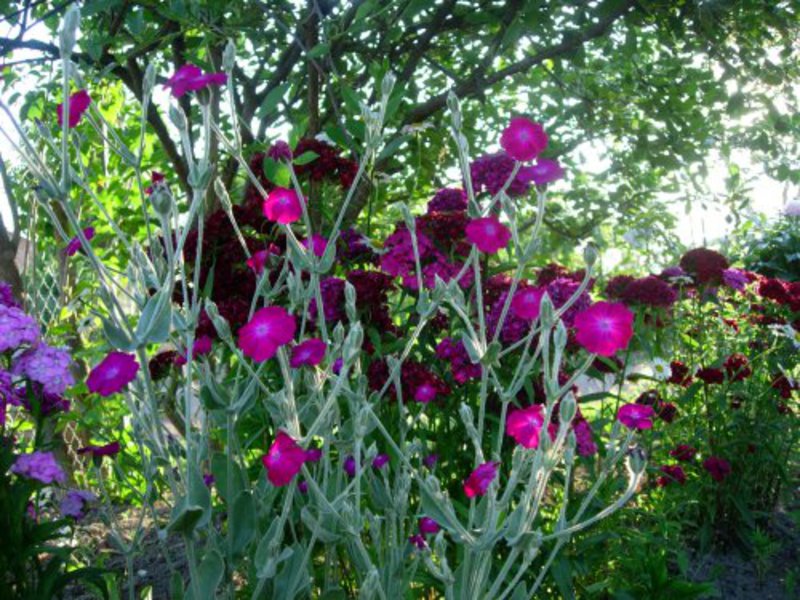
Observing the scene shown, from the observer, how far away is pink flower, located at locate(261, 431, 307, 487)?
1415mm

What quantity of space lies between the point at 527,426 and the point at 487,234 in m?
0.33

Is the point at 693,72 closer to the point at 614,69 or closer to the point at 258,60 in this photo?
the point at 614,69

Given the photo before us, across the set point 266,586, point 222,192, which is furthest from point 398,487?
point 222,192

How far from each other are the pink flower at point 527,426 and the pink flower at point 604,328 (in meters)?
0.19

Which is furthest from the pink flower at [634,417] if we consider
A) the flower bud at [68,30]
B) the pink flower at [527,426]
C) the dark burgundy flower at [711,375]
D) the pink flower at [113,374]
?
the dark burgundy flower at [711,375]

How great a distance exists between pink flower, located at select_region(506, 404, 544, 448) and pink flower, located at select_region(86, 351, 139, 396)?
24.7 inches

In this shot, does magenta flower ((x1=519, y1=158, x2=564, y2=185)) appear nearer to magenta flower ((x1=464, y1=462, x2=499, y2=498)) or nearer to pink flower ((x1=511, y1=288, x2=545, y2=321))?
pink flower ((x1=511, y1=288, x2=545, y2=321))

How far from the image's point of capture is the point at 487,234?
160 cm

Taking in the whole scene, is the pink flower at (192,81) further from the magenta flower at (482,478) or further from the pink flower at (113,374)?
the magenta flower at (482,478)

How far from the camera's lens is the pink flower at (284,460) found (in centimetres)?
142

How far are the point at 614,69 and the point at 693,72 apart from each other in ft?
1.83

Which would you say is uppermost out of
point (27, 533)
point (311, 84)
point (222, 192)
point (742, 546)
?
point (311, 84)

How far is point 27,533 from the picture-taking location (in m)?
2.08

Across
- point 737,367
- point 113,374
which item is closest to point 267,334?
point 113,374
